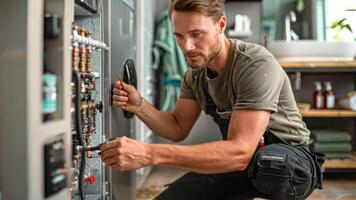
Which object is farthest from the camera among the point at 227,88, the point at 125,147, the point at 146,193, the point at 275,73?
the point at 146,193

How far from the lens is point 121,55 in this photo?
4.36ft

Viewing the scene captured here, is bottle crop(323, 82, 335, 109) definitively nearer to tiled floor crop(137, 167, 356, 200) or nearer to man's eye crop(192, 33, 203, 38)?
tiled floor crop(137, 167, 356, 200)

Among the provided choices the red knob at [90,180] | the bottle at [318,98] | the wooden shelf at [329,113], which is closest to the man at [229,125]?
the red knob at [90,180]

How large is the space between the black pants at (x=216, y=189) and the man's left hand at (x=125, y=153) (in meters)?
0.39

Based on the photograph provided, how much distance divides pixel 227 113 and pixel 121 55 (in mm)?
429

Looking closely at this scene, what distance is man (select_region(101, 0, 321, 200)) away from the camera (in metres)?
1.02

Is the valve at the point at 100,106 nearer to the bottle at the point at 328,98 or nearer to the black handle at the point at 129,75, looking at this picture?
the black handle at the point at 129,75

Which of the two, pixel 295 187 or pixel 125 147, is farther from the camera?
pixel 295 187

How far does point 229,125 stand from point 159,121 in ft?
1.23

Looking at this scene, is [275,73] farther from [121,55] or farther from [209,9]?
[121,55]

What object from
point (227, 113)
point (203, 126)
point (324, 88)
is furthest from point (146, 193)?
point (324, 88)

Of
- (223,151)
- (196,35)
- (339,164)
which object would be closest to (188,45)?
(196,35)

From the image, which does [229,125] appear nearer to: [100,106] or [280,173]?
[280,173]

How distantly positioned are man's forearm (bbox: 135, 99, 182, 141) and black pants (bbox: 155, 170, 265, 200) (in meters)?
0.21
